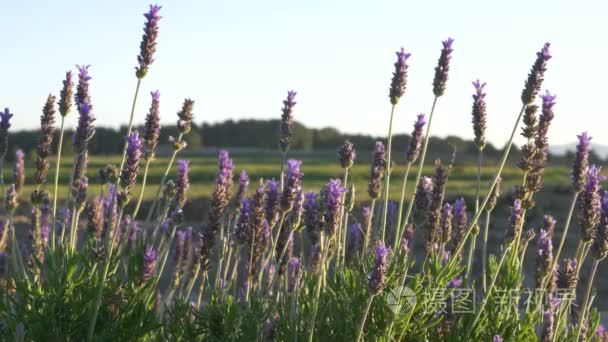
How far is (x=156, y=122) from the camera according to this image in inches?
131

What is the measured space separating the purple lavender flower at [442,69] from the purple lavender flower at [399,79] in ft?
0.48

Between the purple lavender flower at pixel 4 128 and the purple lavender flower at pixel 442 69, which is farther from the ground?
the purple lavender flower at pixel 442 69

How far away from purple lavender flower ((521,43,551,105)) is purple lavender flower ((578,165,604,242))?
46 cm

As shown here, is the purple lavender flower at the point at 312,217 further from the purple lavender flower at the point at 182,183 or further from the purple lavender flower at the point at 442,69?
the purple lavender flower at the point at 442,69

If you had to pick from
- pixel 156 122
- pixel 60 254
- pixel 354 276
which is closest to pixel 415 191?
pixel 354 276

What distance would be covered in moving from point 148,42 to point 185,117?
0.37 m

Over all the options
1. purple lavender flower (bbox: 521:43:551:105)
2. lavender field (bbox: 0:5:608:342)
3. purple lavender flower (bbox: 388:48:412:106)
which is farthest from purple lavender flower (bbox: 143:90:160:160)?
purple lavender flower (bbox: 521:43:551:105)

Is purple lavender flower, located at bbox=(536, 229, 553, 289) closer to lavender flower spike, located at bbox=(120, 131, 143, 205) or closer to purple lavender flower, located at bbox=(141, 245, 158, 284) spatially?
purple lavender flower, located at bbox=(141, 245, 158, 284)

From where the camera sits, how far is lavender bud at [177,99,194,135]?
3.33m

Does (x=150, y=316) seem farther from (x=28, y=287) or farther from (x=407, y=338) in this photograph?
(x=407, y=338)

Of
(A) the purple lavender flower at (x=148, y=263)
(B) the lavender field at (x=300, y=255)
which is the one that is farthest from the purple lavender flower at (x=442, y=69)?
(A) the purple lavender flower at (x=148, y=263)

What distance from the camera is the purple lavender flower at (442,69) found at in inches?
137

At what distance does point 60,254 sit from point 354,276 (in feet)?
4.29

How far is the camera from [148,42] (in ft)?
10.8
